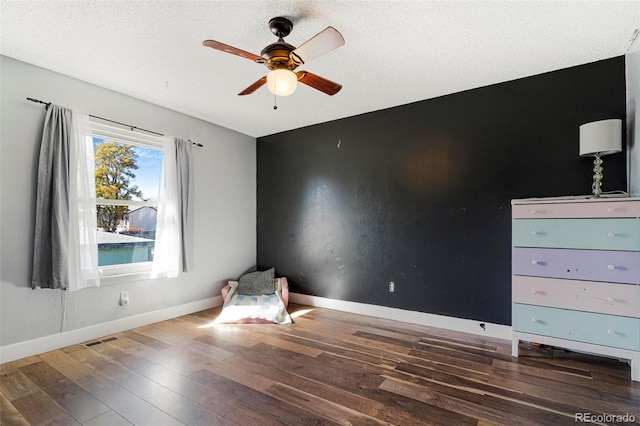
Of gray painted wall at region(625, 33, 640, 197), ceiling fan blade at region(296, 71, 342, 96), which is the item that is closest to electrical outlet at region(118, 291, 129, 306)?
ceiling fan blade at region(296, 71, 342, 96)

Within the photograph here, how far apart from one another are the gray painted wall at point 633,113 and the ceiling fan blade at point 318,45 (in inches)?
90.2

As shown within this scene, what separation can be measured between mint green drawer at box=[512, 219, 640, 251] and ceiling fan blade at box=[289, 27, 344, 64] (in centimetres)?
200

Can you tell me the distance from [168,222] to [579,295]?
12.7 feet

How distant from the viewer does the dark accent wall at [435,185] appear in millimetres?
2697

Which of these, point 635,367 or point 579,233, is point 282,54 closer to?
point 579,233

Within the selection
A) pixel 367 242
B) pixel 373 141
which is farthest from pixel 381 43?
pixel 367 242

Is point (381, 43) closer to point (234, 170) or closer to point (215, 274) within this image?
point (234, 170)

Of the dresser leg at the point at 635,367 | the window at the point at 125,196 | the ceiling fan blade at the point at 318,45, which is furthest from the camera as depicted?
the window at the point at 125,196

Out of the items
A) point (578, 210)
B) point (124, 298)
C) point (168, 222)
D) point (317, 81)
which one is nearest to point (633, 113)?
point (578, 210)

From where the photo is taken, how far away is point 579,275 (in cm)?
225

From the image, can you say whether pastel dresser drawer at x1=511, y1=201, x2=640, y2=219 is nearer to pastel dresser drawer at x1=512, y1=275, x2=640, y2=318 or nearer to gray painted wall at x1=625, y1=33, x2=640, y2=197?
gray painted wall at x1=625, y1=33, x2=640, y2=197

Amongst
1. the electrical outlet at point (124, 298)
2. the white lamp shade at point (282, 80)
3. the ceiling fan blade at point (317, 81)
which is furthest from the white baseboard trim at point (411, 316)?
the white lamp shade at point (282, 80)

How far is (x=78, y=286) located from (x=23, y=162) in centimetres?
114

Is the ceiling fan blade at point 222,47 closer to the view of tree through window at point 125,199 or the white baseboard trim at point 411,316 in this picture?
the view of tree through window at point 125,199
